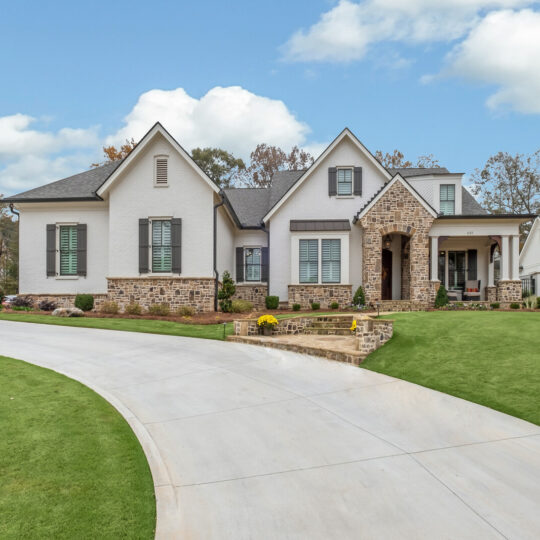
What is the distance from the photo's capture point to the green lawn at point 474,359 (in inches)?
269

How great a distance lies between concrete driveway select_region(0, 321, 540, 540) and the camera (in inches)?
140

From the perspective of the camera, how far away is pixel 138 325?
14.6 metres

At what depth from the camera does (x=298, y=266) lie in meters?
19.7

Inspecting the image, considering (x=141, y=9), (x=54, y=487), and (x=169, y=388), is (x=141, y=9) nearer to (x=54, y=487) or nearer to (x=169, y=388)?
(x=169, y=388)

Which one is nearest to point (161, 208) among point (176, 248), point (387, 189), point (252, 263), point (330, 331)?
point (176, 248)

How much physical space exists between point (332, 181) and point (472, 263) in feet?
27.6

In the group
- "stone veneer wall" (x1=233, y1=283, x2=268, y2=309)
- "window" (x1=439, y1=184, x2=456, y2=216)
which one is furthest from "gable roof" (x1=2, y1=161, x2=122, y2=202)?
"window" (x1=439, y1=184, x2=456, y2=216)

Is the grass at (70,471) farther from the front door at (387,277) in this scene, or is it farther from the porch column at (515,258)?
the porch column at (515,258)

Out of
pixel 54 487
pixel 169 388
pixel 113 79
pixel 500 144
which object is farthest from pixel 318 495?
pixel 500 144

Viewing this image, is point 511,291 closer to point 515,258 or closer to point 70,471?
point 515,258

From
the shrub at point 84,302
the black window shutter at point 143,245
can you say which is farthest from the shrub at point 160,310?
the shrub at point 84,302

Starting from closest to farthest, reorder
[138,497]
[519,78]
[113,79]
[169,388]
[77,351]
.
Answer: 1. [138,497]
2. [169,388]
3. [77,351]
4. [113,79]
5. [519,78]

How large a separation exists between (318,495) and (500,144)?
41.0 m

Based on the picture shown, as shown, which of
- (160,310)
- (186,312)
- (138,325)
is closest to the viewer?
(138,325)
